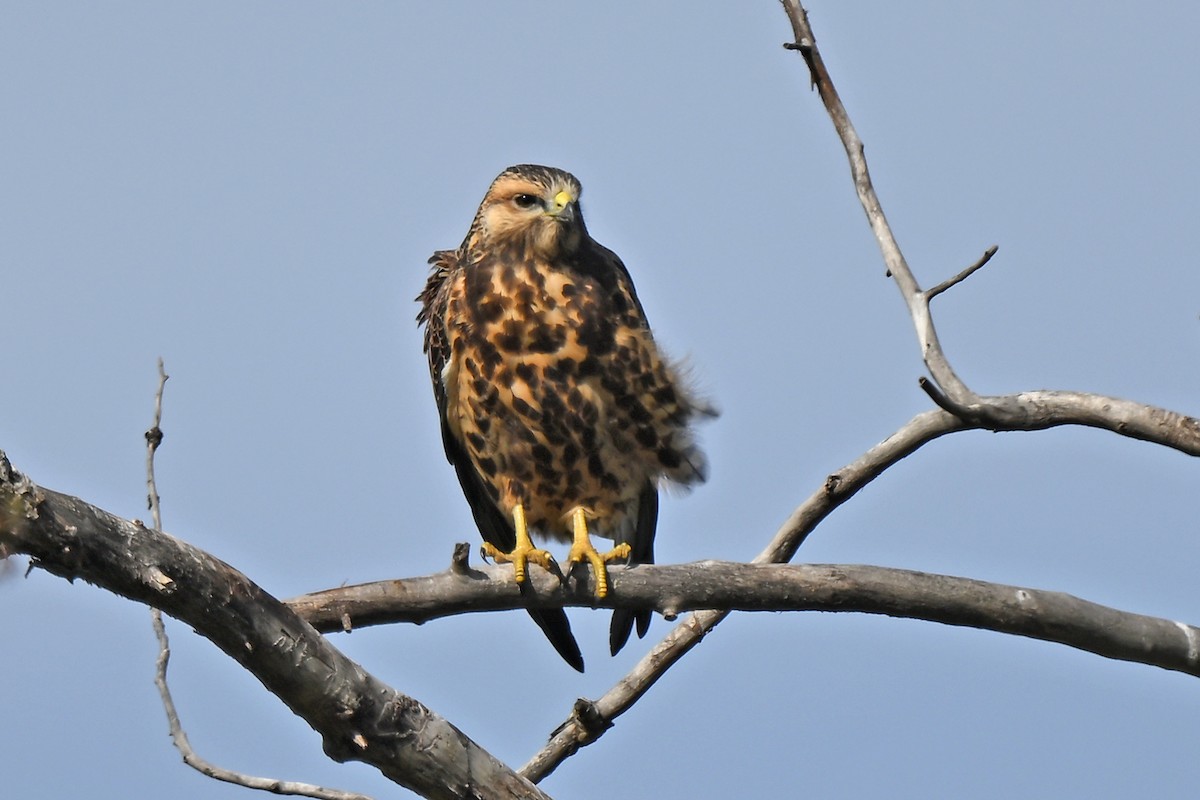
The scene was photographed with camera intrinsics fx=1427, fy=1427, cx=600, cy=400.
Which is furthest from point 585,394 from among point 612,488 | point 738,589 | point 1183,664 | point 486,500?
point 1183,664

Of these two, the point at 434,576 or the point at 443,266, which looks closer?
the point at 434,576

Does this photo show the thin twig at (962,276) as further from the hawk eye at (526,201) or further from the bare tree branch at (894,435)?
the hawk eye at (526,201)

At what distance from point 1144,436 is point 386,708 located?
7.34 feet

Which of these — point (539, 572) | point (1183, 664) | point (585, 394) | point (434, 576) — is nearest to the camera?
point (434, 576)

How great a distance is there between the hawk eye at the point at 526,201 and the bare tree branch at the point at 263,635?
240 centimetres

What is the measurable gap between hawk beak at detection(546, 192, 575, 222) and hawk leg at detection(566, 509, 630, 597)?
3.40 feet

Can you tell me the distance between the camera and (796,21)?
4.29 metres

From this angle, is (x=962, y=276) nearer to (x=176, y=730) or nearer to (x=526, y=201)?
(x=526, y=201)

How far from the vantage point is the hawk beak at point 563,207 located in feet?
16.4

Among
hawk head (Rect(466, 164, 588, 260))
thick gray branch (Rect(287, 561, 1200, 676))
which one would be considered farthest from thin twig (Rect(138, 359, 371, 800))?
hawk head (Rect(466, 164, 588, 260))

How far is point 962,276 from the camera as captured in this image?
409 centimetres

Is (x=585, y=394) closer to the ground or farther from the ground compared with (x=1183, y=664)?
farther from the ground

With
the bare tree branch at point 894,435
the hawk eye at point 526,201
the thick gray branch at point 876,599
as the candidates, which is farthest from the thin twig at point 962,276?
the hawk eye at point 526,201

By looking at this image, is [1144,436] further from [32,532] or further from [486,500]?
[32,532]
